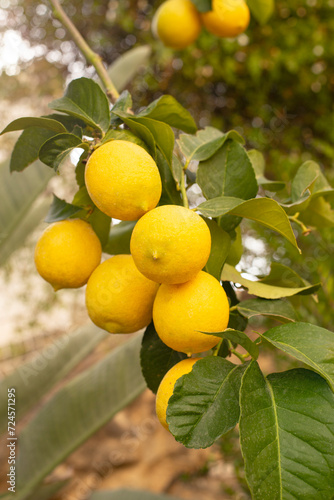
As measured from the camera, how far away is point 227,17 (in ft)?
2.09

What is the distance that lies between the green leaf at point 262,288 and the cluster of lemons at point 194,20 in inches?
18.4

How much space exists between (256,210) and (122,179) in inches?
4.1

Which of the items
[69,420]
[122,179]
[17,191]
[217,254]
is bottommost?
[69,420]

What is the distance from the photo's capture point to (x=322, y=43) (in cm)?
162

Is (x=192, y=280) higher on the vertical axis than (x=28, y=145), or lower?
lower

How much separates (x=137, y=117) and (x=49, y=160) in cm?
8

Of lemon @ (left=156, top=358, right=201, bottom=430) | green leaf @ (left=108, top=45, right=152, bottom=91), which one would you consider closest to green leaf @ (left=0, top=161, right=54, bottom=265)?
green leaf @ (left=108, top=45, right=152, bottom=91)

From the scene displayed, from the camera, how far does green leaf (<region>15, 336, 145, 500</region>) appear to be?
2.88 ft

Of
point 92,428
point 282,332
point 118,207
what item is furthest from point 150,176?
point 92,428

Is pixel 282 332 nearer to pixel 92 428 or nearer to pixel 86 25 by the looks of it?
pixel 92 428

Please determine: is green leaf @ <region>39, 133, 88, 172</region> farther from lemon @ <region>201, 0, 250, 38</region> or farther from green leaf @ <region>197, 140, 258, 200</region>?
lemon @ <region>201, 0, 250, 38</region>

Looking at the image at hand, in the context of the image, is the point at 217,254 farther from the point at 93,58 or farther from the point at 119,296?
the point at 93,58

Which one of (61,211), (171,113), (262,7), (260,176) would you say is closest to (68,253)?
(61,211)

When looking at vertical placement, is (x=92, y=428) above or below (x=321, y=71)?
above
